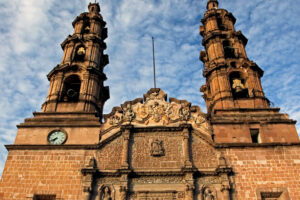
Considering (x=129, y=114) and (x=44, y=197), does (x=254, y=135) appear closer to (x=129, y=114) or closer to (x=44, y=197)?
(x=129, y=114)

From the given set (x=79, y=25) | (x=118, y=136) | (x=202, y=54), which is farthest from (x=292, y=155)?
(x=79, y=25)

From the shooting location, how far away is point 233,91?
2256 cm

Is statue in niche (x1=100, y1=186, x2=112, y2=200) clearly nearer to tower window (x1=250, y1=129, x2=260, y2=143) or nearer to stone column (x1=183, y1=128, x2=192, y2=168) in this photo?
stone column (x1=183, y1=128, x2=192, y2=168)

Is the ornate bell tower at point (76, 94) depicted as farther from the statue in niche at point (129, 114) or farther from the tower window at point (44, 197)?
the tower window at point (44, 197)

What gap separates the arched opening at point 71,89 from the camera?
22.2 m

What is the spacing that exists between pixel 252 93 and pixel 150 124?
24.7 feet

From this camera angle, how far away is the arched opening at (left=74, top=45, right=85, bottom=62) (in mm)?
24812

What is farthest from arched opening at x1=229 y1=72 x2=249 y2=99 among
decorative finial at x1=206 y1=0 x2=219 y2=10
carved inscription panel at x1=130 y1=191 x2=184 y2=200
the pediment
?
decorative finial at x1=206 y1=0 x2=219 y2=10

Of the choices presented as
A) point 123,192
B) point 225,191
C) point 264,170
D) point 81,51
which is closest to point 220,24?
point 81,51

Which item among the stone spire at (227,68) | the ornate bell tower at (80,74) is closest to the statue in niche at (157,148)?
the ornate bell tower at (80,74)

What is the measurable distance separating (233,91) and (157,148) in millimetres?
7655

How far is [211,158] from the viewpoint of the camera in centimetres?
1811

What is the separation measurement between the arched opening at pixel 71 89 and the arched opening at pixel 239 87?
429 inches

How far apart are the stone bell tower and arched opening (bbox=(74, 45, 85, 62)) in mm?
9456
